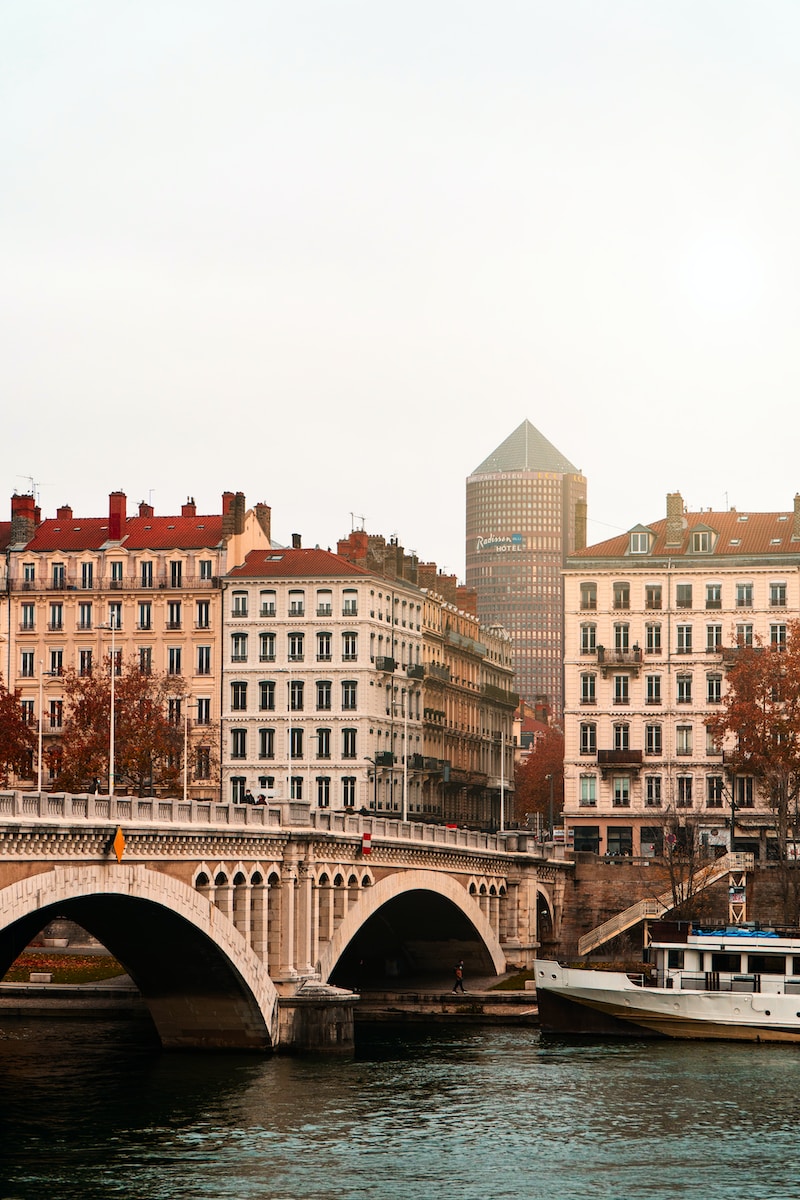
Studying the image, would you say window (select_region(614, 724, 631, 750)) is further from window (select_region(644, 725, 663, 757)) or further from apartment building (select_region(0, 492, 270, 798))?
apartment building (select_region(0, 492, 270, 798))

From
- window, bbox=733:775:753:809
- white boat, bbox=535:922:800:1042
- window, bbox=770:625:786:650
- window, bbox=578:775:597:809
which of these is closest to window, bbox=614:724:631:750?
window, bbox=578:775:597:809

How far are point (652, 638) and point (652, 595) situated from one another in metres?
2.95

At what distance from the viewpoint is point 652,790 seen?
145000mm

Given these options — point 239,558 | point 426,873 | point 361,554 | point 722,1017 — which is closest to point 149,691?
point 239,558

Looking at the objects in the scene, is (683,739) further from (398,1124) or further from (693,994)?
(398,1124)

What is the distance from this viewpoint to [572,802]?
14688 centimetres

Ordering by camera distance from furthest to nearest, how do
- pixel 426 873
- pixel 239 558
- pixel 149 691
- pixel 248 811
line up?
pixel 239 558 < pixel 149 691 < pixel 426 873 < pixel 248 811

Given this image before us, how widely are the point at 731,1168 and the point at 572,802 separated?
8190 centimetres

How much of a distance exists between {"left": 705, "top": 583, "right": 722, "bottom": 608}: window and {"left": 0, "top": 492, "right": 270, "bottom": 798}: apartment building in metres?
33.7

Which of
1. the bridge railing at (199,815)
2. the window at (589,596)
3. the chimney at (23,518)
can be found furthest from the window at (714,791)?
the chimney at (23,518)

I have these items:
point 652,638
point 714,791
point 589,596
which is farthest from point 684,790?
point 589,596

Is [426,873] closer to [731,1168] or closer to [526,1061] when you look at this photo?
[526,1061]

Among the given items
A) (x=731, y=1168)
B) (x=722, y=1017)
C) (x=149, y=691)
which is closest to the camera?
(x=731, y=1168)

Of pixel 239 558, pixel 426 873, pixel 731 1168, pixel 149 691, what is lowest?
pixel 731 1168
